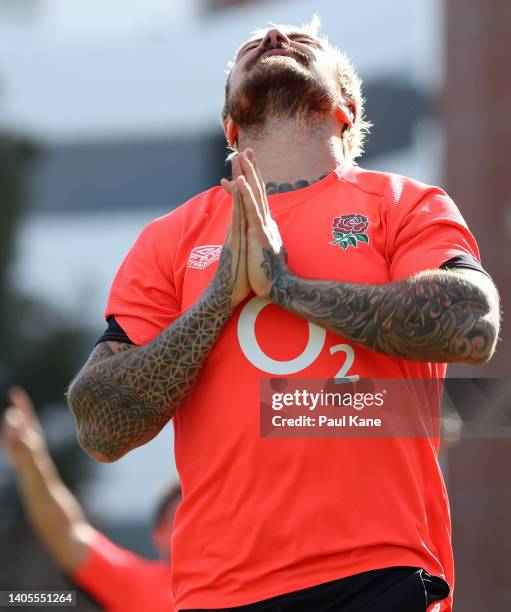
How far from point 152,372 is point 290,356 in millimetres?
330

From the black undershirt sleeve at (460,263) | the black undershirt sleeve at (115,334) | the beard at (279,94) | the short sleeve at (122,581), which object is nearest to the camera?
the black undershirt sleeve at (460,263)

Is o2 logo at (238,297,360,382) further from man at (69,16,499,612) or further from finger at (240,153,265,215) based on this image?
finger at (240,153,265,215)

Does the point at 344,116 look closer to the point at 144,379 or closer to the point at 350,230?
the point at 350,230

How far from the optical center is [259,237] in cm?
296

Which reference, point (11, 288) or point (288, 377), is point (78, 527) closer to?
point (288, 377)

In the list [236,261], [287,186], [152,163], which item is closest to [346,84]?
[287,186]

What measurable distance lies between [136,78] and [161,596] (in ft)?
63.7

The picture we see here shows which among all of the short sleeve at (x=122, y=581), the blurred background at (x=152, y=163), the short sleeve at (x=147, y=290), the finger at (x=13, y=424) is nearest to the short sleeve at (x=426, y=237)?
the short sleeve at (x=147, y=290)

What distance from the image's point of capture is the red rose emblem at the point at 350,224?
3.07 m

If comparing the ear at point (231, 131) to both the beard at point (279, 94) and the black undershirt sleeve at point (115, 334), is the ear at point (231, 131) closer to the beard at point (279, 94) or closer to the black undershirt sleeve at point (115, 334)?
the beard at point (279, 94)

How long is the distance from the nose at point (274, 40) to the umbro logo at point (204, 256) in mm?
593

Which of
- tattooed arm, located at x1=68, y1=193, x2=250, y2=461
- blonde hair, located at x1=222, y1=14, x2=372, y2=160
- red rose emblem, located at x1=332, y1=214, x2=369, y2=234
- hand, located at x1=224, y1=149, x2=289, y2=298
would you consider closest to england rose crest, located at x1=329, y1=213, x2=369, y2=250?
red rose emblem, located at x1=332, y1=214, x2=369, y2=234

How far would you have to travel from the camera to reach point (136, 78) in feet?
78.6

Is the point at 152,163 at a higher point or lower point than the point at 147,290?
lower
